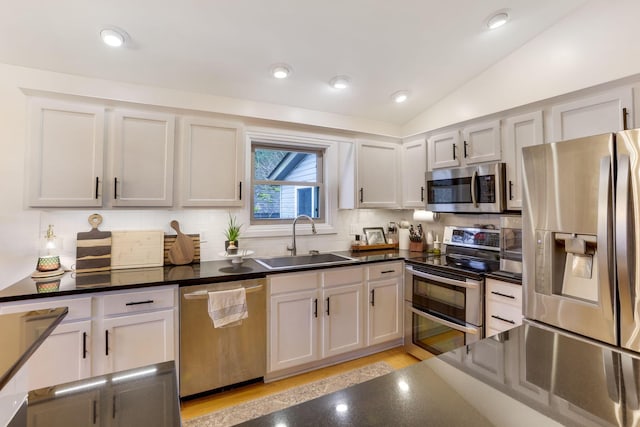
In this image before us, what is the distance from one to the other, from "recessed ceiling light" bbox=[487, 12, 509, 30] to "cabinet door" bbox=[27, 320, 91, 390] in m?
3.50

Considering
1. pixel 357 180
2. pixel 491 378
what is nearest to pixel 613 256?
pixel 491 378

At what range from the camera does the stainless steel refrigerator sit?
1500 millimetres

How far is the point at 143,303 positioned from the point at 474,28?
3.17 meters

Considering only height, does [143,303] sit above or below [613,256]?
below

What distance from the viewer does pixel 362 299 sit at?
2.85 meters

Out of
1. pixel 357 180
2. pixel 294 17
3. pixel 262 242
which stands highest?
pixel 294 17

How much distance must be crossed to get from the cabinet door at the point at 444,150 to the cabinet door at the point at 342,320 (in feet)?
4.89

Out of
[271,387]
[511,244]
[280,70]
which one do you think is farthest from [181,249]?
[511,244]

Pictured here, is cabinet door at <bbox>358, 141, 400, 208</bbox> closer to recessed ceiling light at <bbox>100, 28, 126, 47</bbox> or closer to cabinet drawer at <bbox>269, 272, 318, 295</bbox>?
cabinet drawer at <bbox>269, 272, 318, 295</bbox>

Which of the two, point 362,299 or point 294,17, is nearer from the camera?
point 294,17

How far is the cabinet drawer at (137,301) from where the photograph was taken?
195 cm

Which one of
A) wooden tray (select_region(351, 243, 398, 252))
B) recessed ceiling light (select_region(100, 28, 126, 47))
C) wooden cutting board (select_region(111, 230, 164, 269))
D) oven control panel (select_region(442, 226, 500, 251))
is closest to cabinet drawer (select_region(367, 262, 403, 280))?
wooden tray (select_region(351, 243, 398, 252))

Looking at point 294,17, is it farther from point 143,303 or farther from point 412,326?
point 412,326

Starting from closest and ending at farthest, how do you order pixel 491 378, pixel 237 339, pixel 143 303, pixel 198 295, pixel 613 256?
1. pixel 491 378
2. pixel 613 256
3. pixel 143 303
4. pixel 198 295
5. pixel 237 339
